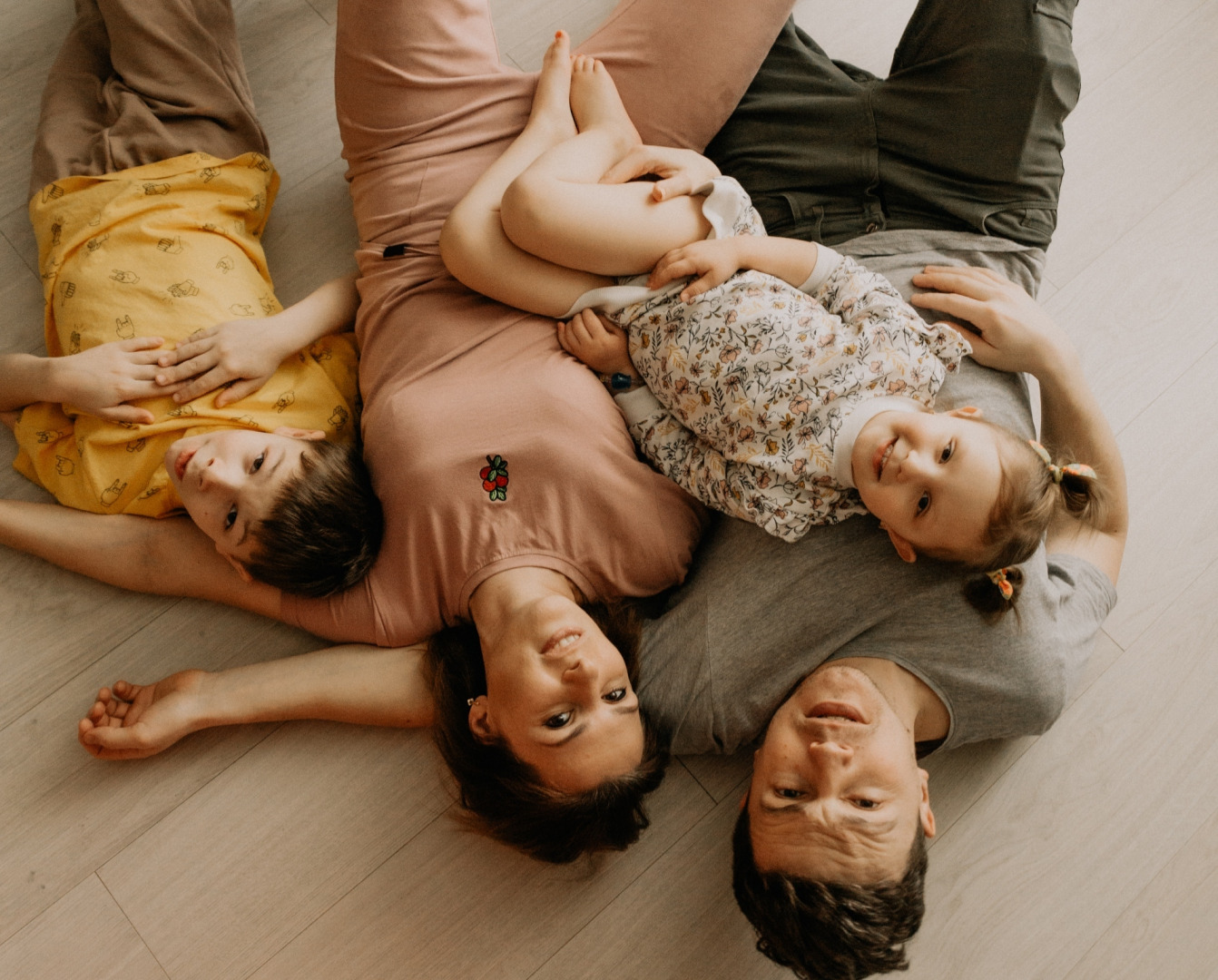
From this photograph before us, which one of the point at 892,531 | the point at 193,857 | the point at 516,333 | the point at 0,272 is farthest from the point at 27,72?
the point at 892,531

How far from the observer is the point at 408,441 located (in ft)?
3.49

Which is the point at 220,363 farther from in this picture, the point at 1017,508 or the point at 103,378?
the point at 1017,508

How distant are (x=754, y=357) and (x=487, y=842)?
707 millimetres

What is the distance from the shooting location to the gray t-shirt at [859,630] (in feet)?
3.27

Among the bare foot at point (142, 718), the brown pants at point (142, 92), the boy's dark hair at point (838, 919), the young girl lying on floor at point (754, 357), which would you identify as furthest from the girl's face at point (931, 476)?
the brown pants at point (142, 92)

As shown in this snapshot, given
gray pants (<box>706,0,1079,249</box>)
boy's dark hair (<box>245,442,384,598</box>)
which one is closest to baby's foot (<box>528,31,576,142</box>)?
gray pants (<box>706,0,1079,249</box>)

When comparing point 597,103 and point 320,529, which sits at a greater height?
point 597,103

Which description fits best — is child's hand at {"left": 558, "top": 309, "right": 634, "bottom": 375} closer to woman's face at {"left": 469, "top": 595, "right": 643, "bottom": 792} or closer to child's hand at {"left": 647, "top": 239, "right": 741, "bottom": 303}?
child's hand at {"left": 647, "top": 239, "right": 741, "bottom": 303}

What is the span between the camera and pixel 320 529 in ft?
3.34

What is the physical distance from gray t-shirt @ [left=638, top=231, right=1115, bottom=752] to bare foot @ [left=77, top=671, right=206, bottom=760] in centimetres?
58

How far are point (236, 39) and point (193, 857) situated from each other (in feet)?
3.98

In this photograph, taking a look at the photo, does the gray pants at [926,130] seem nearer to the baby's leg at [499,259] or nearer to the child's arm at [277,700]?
the baby's leg at [499,259]

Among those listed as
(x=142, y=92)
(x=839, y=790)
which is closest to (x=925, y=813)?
(x=839, y=790)

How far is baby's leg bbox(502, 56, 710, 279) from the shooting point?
3.45 ft
